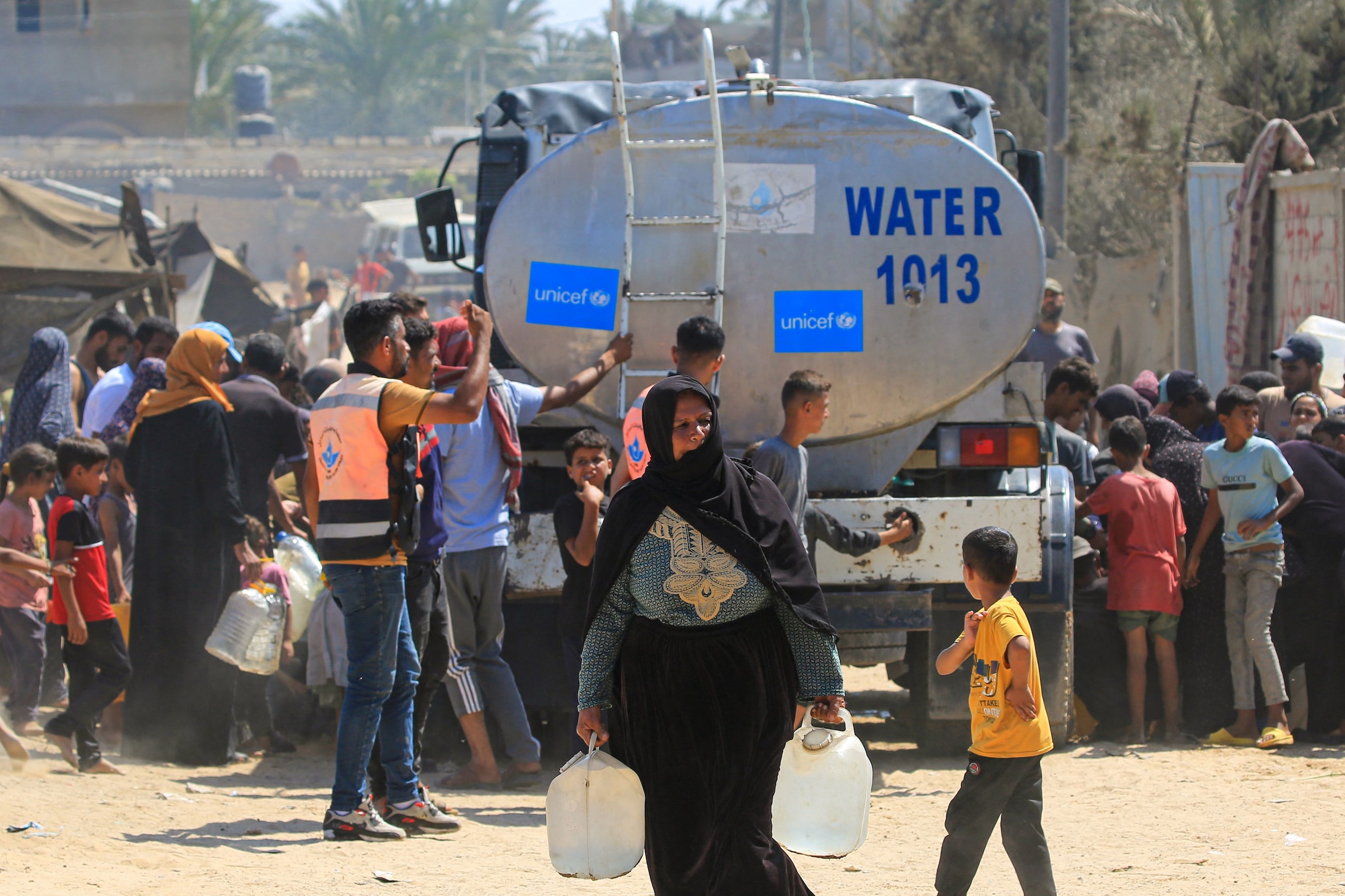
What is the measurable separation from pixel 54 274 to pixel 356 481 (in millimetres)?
7728

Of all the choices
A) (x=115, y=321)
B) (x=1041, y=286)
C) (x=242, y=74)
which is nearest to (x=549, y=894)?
(x=1041, y=286)

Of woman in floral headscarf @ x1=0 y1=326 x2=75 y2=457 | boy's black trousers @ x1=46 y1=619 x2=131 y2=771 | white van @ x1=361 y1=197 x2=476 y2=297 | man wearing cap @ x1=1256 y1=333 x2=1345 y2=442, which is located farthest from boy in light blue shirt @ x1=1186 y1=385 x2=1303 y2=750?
white van @ x1=361 y1=197 x2=476 y2=297

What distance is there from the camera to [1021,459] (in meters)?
6.14

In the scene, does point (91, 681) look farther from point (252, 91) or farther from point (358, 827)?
point (252, 91)

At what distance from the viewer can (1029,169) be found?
713cm

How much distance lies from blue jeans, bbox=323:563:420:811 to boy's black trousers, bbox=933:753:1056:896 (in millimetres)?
2013

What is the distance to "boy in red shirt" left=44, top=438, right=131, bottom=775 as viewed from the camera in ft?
20.1

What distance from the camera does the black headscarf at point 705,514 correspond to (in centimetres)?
366

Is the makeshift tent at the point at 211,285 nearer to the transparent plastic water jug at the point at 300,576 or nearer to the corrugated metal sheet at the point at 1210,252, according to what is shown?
the transparent plastic water jug at the point at 300,576

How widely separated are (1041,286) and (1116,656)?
214 cm

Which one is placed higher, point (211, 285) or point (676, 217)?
point (211, 285)

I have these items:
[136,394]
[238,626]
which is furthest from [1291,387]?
[136,394]

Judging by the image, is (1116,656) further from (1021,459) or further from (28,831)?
(28,831)

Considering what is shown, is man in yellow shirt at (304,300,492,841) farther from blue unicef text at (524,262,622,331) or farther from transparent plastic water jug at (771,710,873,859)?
transparent plastic water jug at (771,710,873,859)
